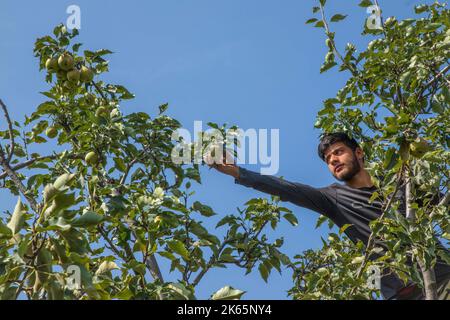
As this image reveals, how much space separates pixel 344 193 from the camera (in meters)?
5.00

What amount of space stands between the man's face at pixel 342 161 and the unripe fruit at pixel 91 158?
1839 mm

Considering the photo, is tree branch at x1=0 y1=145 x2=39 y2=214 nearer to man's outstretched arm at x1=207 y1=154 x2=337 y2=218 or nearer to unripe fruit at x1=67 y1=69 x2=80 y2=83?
A: unripe fruit at x1=67 y1=69 x2=80 y2=83

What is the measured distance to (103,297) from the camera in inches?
110

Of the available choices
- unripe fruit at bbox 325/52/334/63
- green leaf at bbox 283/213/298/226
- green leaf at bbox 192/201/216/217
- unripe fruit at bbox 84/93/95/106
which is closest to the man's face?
unripe fruit at bbox 325/52/334/63

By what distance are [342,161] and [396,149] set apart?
182 centimetres

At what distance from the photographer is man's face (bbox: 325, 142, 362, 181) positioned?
17.0 ft

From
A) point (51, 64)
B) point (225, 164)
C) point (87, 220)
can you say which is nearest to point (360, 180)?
point (225, 164)

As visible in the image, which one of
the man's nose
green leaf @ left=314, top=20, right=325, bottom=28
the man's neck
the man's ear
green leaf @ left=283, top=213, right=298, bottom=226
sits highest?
green leaf @ left=314, top=20, right=325, bottom=28

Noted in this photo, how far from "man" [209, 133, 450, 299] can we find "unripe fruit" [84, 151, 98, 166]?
77cm

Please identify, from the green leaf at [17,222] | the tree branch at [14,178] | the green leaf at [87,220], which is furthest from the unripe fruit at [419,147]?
the tree branch at [14,178]

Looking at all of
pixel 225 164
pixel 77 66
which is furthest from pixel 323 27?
pixel 77 66

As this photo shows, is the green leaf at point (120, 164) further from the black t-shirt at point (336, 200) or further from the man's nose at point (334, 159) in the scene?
the man's nose at point (334, 159)

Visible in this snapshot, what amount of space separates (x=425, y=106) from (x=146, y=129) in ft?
6.32
